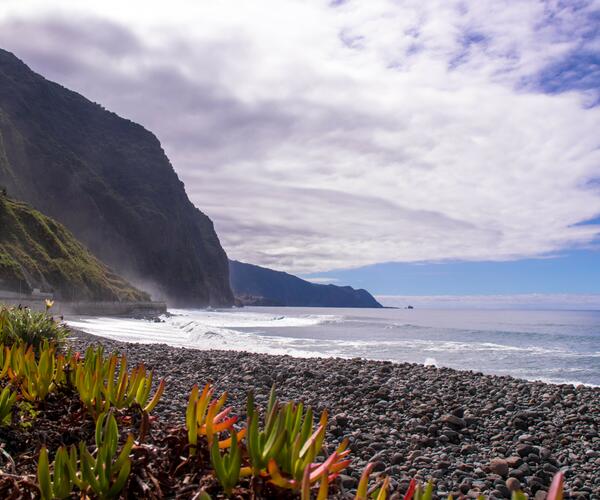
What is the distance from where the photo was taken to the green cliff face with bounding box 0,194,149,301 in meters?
45.8

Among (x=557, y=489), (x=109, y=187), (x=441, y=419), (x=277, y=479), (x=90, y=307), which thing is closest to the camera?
(x=557, y=489)

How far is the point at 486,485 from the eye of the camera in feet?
15.8

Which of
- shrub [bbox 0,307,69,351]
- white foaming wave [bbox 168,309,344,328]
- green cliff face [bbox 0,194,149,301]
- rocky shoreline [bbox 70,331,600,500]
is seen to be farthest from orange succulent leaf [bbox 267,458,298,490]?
green cliff face [bbox 0,194,149,301]

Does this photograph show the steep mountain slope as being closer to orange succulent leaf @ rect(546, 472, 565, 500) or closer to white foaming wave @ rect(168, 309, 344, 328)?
white foaming wave @ rect(168, 309, 344, 328)

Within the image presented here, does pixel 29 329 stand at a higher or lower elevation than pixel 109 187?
lower

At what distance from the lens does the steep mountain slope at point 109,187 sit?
88250mm

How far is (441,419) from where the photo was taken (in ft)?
22.5

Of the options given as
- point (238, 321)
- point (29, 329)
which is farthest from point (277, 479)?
point (238, 321)

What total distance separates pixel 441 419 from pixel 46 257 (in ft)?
163

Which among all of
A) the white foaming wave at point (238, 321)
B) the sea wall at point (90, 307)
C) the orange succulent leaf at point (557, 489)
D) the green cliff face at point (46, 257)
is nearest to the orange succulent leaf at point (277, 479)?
the orange succulent leaf at point (557, 489)

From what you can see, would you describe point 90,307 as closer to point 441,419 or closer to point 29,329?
point 29,329

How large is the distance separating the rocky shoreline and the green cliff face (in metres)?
33.7

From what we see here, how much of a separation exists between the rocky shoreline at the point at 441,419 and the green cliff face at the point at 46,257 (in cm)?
3366

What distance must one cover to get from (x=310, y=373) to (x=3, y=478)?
794 centimetres
